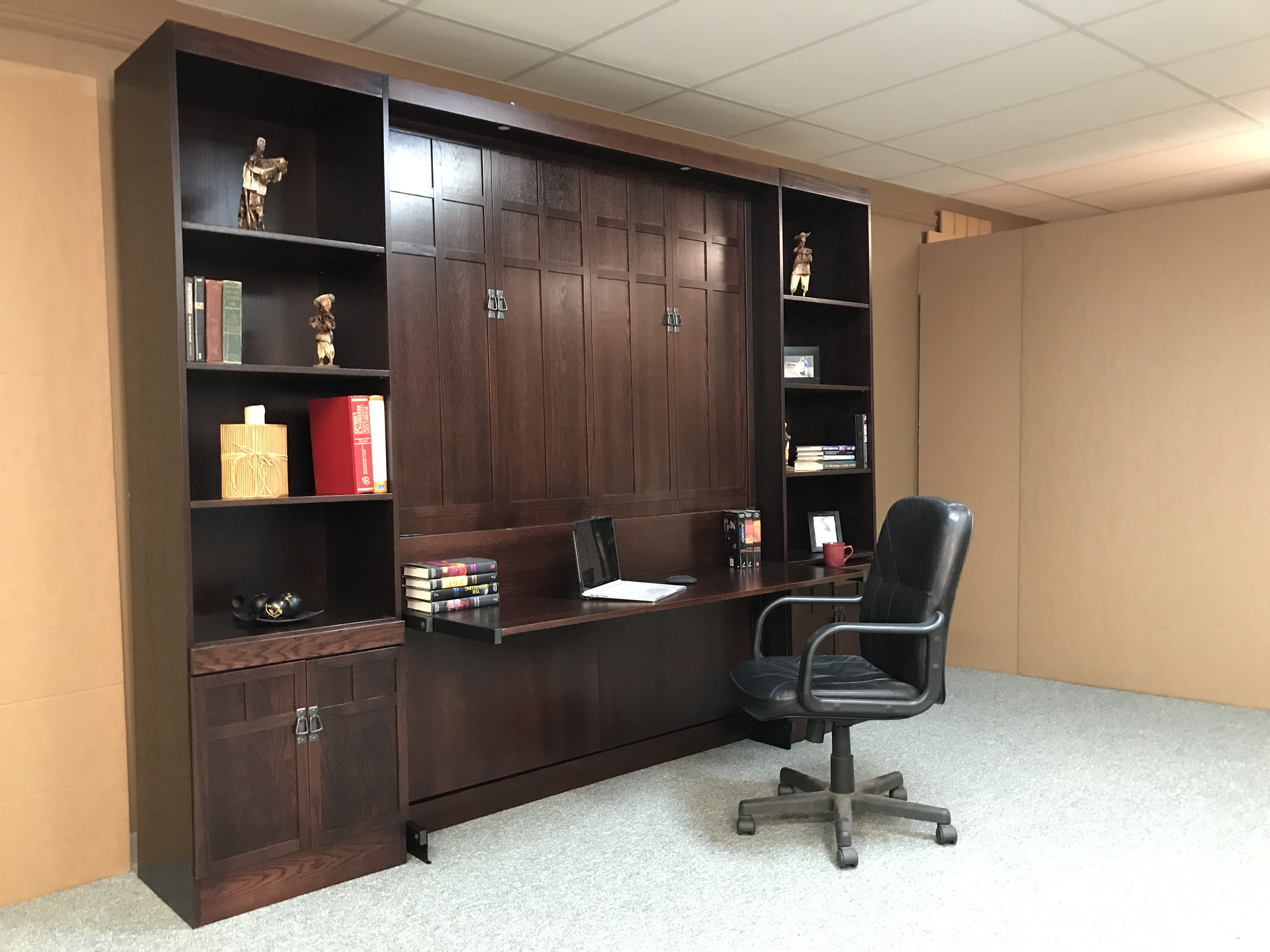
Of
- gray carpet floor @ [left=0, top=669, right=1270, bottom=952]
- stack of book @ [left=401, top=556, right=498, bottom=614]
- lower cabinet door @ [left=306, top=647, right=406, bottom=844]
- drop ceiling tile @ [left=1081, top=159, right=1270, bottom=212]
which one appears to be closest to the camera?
gray carpet floor @ [left=0, top=669, right=1270, bottom=952]

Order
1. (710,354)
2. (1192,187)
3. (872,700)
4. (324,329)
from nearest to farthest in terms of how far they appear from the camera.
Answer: (872,700)
(324,329)
(710,354)
(1192,187)

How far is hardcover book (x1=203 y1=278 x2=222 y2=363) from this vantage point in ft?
9.91

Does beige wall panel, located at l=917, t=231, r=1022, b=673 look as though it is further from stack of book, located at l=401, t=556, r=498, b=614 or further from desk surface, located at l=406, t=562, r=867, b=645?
stack of book, located at l=401, t=556, r=498, b=614

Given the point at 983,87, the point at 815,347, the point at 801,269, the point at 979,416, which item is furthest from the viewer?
the point at 979,416

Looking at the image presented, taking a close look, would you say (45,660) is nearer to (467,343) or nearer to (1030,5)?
(467,343)

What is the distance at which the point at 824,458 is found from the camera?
16.2 feet

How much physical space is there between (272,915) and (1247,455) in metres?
4.86

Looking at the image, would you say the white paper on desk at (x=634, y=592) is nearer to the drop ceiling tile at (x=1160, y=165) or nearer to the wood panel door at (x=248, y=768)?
the wood panel door at (x=248, y=768)

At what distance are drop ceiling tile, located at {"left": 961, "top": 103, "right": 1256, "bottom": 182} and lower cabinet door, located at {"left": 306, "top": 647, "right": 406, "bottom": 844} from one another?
171 inches

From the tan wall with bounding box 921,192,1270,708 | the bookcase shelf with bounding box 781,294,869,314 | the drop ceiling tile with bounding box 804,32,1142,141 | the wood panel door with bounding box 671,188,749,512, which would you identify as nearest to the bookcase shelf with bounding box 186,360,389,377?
the wood panel door with bounding box 671,188,749,512

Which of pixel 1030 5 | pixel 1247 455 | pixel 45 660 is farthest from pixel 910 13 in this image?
pixel 45 660

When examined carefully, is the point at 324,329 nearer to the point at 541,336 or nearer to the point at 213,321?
the point at 213,321

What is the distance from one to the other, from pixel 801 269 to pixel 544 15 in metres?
1.83

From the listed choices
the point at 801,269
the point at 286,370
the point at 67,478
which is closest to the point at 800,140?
the point at 801,269
